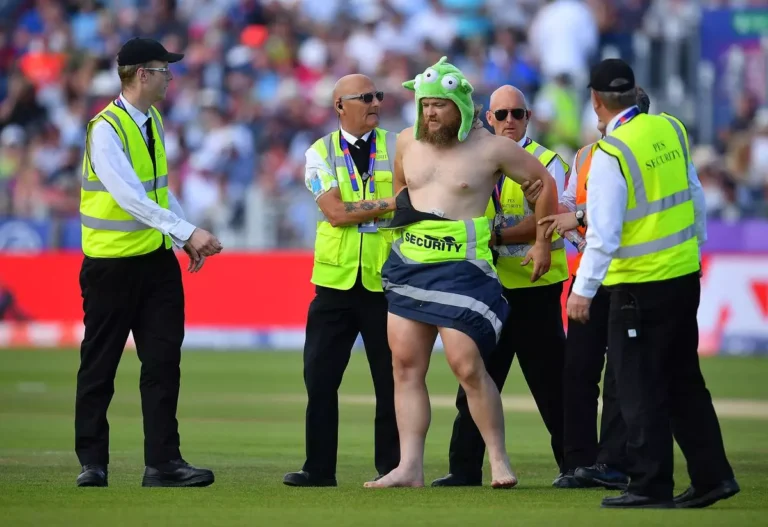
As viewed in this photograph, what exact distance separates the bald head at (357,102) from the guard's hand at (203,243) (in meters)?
1.33

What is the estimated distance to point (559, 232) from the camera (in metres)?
9.02

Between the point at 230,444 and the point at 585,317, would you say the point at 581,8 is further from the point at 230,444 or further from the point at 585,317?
the point at 585,317

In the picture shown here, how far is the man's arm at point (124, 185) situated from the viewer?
29.1ft

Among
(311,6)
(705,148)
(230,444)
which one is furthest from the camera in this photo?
(311,6)

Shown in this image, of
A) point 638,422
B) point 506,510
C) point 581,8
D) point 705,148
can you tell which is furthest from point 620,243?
point 581,8

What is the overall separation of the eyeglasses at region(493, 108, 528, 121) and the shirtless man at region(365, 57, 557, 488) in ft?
2.86

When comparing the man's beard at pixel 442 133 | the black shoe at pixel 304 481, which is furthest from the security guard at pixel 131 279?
the man's beard at pixel 442 133

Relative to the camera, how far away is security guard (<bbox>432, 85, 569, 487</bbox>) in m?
9.73

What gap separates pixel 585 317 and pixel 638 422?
1.99ft

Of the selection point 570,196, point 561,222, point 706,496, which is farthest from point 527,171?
point 706,496

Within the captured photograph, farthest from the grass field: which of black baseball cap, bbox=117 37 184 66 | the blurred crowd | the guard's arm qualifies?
the blurred crowd

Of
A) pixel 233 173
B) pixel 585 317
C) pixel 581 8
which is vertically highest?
pixel 581 8

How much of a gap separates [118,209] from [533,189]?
8.24 ft

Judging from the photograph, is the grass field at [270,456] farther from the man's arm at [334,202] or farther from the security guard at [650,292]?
the man's arm at [334,202]
